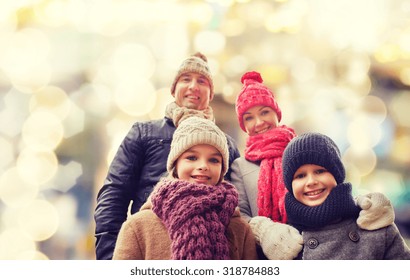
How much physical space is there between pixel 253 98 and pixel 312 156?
400 millimetres

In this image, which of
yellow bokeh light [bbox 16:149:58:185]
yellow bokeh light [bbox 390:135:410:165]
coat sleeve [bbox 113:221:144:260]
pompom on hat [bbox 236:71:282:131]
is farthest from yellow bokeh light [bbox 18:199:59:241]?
yellow bokeh light [bbox 390:135:410:165]

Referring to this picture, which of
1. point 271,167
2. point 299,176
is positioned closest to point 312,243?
point 299,176

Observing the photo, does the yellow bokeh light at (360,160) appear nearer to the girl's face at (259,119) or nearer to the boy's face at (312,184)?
the girl's face at (259,119)

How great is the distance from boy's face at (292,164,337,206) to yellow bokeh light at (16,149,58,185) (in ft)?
3.16

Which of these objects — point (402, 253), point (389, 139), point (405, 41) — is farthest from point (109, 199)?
point (405, 41)

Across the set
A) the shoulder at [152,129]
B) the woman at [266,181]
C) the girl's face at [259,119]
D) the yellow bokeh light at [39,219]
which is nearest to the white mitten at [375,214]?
the woman at [266,181]

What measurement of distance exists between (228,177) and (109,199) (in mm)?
422

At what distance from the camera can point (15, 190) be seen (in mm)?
1642

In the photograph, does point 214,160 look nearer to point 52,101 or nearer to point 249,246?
point 249,246

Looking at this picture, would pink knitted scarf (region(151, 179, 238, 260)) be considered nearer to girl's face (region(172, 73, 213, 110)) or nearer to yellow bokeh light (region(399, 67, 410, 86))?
girl's face (region(172, 73, 213, 110))

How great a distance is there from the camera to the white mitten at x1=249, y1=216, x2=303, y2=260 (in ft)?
3.94

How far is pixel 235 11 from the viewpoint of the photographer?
180 cm

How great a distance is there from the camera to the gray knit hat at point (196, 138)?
4.04 ft

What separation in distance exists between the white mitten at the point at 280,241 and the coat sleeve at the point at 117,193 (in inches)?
19.5
